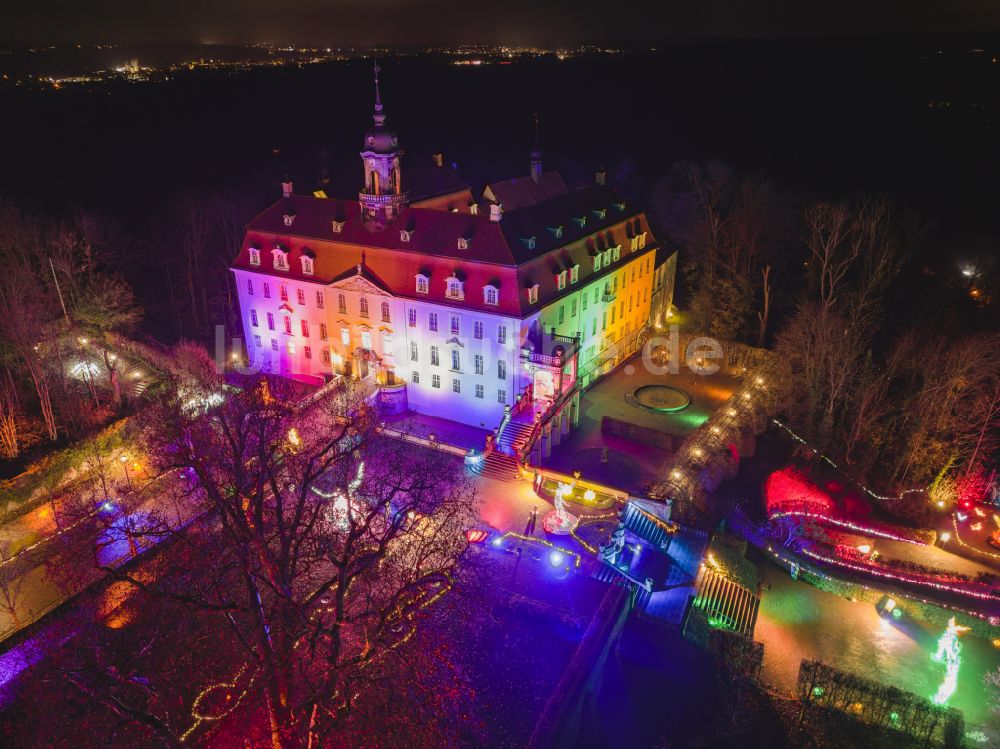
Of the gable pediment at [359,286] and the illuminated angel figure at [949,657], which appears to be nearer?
the illuminated angel figure at [949,657]

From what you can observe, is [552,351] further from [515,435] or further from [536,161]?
[536,161]

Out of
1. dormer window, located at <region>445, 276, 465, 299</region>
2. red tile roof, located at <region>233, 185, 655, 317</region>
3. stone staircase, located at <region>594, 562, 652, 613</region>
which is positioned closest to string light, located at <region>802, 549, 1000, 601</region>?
stone staircase, located at <region>594, 562, 652, 613</region>

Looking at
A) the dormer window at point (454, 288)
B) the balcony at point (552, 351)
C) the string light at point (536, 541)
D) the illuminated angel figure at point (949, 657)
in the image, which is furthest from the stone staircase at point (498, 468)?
the illuminated angel figure at point (949, 657)

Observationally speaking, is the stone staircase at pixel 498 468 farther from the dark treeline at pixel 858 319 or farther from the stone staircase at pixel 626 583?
the dark treeline at pixel 858 319

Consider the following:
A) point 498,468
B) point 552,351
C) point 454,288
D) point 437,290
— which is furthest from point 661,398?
point 437,290

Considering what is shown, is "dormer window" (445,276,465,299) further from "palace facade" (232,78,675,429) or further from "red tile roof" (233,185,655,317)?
"red tile roof" (233,185,655,317)

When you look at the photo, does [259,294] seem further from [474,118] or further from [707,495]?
[474,118]

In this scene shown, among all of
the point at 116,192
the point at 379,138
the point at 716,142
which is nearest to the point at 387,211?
the point at 379,138
